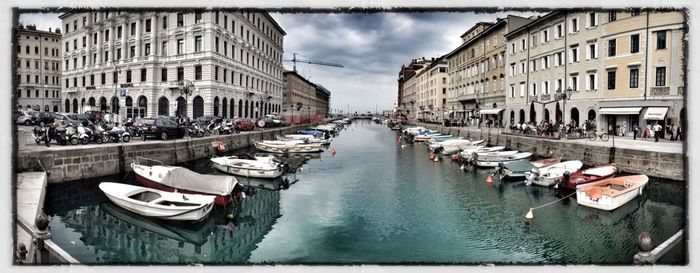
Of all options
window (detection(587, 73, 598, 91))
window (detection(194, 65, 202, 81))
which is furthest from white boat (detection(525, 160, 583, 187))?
window (detection(194, 65, 202, 81))

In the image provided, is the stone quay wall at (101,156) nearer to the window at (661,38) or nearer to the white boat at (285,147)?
the white boat at (285,147)

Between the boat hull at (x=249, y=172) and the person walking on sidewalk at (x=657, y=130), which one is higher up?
the person walking on sidewalk at (x=657, y=130)

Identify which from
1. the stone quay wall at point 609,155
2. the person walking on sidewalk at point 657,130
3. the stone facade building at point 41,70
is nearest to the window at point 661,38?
the stone quay wall at point 609,155

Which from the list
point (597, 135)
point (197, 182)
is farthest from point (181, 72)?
point (597, 135)

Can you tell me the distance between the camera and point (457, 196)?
52.4 feet

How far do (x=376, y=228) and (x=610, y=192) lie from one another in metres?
9.21

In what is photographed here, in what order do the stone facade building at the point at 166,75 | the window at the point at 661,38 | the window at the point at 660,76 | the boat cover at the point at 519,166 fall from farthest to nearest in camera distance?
the boat cover at the point at 519,166 → the stone facade building at the point at 166,75 → the window at the point at 660,76 → the window at the point at 661,38

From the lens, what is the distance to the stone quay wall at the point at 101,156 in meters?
15.2

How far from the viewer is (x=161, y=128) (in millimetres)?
23266

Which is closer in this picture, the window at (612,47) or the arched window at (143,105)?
the window at (612,47)

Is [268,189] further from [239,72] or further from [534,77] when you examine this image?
[534,77]

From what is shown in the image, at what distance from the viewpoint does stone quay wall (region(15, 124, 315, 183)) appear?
49.7 feet

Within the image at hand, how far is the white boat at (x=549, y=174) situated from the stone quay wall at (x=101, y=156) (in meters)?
19.6

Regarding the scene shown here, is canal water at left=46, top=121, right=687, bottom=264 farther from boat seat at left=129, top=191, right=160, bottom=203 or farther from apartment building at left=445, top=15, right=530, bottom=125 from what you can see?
apartment building at left=445, top=15, right=530, bottom=125
